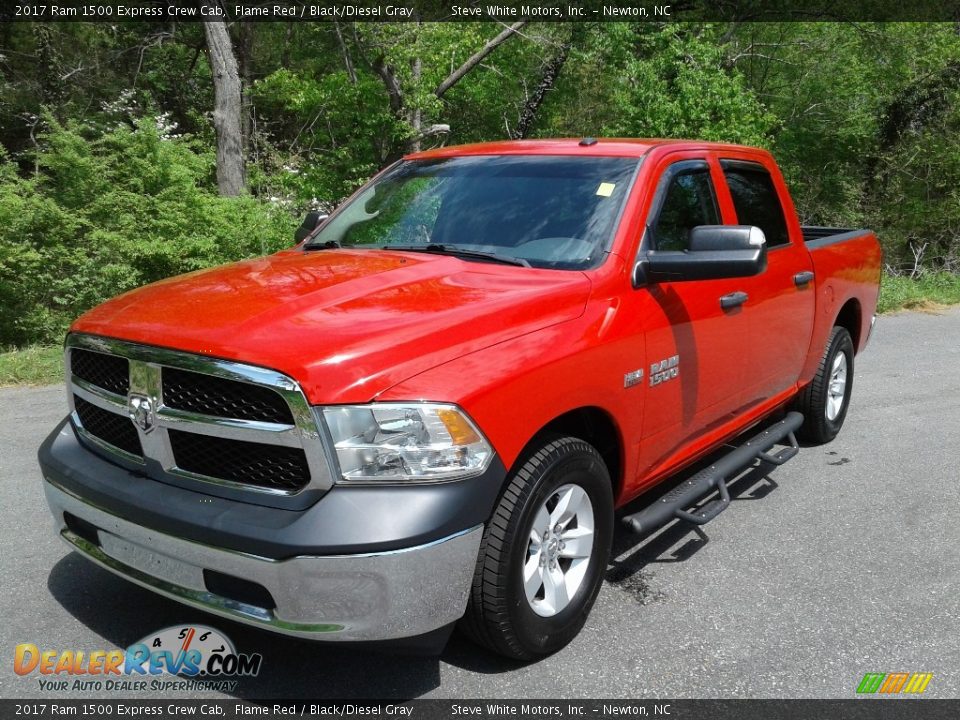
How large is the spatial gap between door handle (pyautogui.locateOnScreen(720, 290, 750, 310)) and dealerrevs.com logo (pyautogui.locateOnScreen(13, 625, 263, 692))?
257cm

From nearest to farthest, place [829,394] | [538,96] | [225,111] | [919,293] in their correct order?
[829,394], [919,293], [225,111], [538,96]

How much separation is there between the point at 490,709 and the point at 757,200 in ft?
10.5

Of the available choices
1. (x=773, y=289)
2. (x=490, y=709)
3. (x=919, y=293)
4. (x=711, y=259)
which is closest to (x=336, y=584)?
(x=490, y=709)

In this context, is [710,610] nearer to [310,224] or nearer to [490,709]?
[490,709]

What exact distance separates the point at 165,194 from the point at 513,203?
7402mm

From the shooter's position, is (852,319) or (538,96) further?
(538,96)

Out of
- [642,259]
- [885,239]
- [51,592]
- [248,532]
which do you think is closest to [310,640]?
[248,532]

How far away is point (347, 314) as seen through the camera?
2779 millimetres

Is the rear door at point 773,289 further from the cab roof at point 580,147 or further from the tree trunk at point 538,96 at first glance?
the tree trunk at point 538,96

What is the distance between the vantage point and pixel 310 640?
2.52 metres

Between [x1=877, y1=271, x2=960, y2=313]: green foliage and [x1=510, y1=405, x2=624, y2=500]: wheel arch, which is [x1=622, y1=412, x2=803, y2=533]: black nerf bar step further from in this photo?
[x1=877, y1=271, x2=960, y2=313]: green foliage

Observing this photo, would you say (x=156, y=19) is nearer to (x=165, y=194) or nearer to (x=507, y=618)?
(x=165, y=194)

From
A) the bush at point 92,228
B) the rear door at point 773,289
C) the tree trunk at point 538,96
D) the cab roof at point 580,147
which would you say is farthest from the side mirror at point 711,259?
the tree trunk at point 538,96

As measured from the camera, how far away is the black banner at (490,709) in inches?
109
